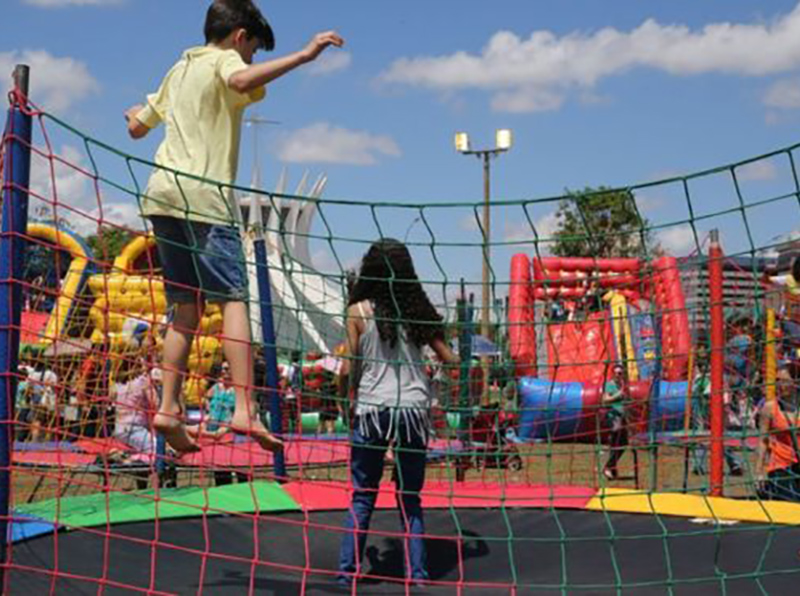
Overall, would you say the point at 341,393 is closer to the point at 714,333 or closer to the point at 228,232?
the point at 228,232

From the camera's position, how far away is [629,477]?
6559 millimetres

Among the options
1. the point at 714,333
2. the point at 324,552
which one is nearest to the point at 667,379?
the point at 714,333

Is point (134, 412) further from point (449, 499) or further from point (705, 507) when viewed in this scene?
point (705, 507)

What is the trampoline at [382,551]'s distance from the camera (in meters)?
2.65

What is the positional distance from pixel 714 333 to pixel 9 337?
301 centimetres

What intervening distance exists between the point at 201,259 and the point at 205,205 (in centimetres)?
14

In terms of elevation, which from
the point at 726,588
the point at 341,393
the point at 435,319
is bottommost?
the point at 726,588

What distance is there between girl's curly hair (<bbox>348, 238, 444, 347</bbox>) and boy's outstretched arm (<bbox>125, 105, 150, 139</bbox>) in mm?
703

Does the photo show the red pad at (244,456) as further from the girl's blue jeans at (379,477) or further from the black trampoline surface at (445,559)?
the girl's blue jeans at (379,477)

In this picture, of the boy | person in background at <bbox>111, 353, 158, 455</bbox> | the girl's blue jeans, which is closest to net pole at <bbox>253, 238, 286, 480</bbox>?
person in background at <bbox>111, 353, 158, 455</bbox>

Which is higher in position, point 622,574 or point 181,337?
point 181,337

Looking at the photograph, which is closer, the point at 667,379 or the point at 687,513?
the point at 687,513

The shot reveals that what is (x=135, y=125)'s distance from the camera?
2689 millimetres

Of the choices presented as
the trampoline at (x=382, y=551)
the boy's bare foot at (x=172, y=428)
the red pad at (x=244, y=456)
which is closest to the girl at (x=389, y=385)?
the trampoline at (x=382, y=551)
